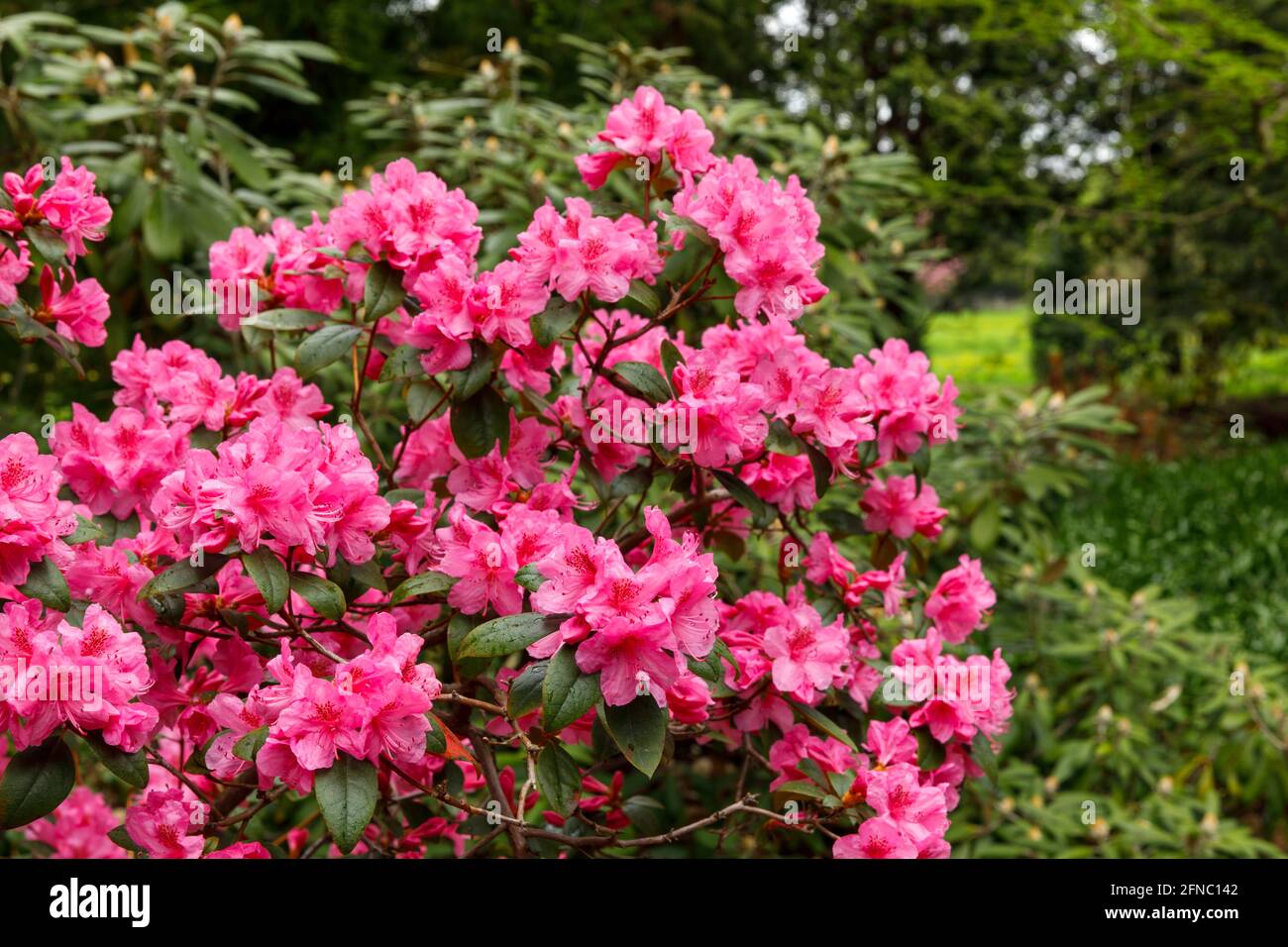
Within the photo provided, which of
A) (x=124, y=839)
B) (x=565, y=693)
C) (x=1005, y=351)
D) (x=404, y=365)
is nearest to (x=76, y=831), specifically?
(x=124, y=839)

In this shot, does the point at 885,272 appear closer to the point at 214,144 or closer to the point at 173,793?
the point at 214,144

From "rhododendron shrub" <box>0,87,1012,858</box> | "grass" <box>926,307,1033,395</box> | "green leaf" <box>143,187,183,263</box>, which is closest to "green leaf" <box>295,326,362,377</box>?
"rhododendron shrub" <box>0,87,1012,858</box>

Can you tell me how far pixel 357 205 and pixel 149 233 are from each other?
1279mm

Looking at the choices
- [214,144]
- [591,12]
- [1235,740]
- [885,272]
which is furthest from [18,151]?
[591,12]

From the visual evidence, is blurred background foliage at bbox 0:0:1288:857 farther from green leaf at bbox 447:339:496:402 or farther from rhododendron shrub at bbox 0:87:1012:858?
green leaf at bbox 447:339:496:402

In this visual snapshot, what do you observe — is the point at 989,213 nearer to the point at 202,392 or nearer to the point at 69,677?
the point at 202,392

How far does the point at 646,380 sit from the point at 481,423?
0.65ft

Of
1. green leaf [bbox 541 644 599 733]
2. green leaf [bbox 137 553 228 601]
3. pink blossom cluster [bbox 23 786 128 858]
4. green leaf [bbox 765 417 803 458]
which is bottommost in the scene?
pink blossom cluster [bbox 23 786 128 858]

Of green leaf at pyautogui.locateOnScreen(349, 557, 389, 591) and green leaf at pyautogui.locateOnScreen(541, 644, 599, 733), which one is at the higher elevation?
green leaf at pyautogui.locateOnScreen(349, 557, 389, 591)

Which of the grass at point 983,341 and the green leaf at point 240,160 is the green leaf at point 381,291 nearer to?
the green leaf at point 240,160

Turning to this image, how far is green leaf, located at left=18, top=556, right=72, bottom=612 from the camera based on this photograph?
1145 mm

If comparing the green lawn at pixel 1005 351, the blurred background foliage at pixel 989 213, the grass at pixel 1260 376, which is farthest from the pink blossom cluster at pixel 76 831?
the grass at pixel 1260 376

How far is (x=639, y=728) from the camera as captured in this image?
110 centimetres

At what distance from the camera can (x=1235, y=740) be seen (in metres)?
3.23
